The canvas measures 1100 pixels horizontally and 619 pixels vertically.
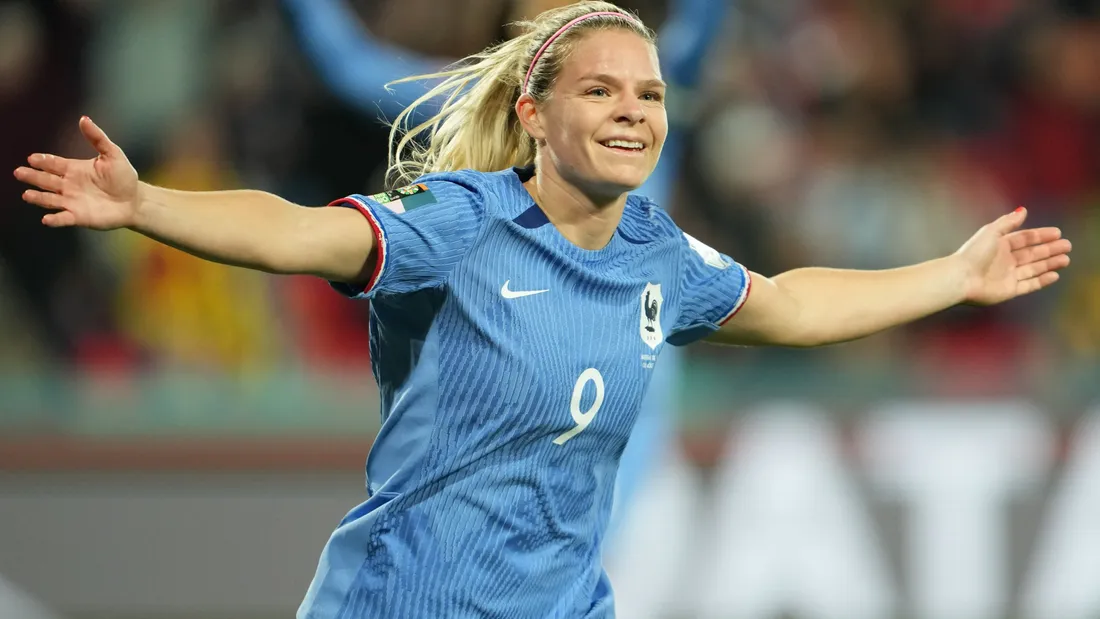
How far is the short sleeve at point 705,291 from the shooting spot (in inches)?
129

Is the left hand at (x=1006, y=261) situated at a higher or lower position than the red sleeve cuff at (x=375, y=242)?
higher

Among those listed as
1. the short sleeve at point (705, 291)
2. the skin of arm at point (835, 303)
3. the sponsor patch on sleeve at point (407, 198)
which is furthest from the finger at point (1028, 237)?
the sponsor patch on sleeve at point (407, 198)

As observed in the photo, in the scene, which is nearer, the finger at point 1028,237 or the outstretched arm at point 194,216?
the outstretched arm at point 194,216

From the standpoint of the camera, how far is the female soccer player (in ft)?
9.10


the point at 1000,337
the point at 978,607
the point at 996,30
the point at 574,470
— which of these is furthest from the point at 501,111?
the point at 996,30

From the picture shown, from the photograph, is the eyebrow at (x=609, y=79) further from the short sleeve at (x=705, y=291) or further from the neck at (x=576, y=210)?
the short sleeve at (x=705, y=291)

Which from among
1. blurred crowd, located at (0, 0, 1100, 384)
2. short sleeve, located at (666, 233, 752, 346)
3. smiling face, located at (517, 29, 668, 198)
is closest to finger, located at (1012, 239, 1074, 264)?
short sleeve, located at (666, 233, 752, 346)

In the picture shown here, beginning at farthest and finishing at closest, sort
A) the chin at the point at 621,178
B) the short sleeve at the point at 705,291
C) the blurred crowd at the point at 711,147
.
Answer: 1. the blurred crowd at the point at 711,147
2. the short sleeve at the point at 705,291
3. the chin at the point at 621,178

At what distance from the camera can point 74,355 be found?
6996mm

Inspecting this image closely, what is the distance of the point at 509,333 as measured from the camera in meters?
2.83

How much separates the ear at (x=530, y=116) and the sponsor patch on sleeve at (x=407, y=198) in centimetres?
34

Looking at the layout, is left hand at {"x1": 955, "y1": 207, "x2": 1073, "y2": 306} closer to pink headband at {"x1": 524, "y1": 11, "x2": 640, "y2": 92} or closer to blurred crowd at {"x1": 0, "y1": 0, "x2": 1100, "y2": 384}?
pink headband at {"x1": 524, "y1": 11, "x2": 640, "y2": 92}

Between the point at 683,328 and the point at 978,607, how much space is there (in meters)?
3.68

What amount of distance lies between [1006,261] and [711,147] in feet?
14.8
